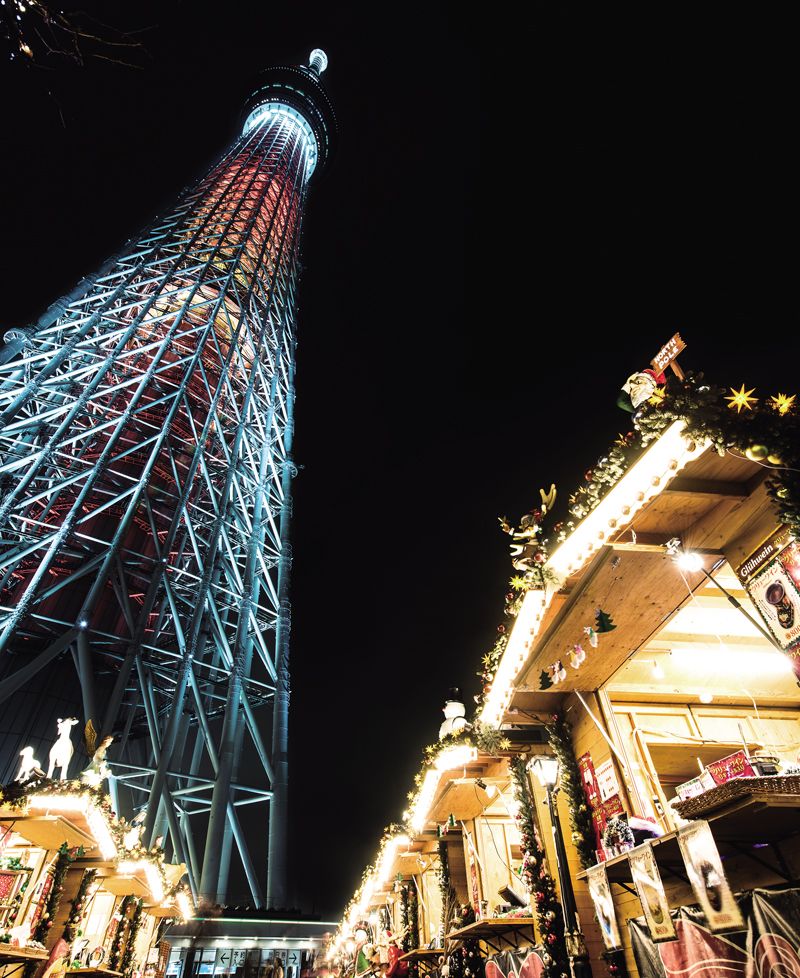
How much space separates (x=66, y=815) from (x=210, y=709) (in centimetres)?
1955

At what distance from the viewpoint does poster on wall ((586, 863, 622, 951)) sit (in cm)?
632

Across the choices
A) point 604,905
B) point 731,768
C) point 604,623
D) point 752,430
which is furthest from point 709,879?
point 752,430

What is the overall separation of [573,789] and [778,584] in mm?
4767

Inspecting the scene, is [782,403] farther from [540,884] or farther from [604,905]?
[540,884]

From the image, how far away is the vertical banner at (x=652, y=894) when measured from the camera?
5168 mm

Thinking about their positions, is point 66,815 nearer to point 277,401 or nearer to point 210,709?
point 210,709

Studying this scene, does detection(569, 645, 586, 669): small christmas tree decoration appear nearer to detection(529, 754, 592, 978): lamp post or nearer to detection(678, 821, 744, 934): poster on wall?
detection(529, 754, 592, 978): lamp post

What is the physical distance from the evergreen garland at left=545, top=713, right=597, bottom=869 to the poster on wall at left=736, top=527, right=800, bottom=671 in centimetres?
430

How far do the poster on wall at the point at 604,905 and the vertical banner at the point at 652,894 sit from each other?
956 millimetres

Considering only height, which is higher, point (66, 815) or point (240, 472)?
point (240, 472)

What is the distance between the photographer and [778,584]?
4949 millimetres

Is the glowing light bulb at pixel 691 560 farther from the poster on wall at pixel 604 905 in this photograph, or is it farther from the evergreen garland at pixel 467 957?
the evergreen garland at pixel 467 957

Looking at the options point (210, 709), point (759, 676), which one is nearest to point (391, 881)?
point (210, 709)

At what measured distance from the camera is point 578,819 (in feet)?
25.0
